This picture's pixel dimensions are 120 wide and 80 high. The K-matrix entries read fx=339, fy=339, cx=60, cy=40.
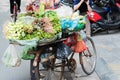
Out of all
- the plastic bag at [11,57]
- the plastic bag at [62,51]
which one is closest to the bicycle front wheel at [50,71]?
the plastic bag at [62,51]

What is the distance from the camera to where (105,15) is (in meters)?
9.72

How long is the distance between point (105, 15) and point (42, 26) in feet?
15.9

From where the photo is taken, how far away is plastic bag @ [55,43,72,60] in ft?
17.6

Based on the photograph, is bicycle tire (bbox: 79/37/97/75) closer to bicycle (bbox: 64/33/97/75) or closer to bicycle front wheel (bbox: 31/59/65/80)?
bicycle (bbox: 64/33/97/75)

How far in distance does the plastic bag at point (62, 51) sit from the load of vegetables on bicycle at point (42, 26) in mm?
171

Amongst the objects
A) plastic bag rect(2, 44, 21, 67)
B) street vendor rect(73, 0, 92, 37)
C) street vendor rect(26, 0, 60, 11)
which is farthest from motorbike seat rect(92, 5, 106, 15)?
plastic bag rect(2, 44, 21, 67)

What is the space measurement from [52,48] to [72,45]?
52 centimetres

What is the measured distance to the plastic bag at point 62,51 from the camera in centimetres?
535

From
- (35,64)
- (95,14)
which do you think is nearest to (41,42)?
(35,64)

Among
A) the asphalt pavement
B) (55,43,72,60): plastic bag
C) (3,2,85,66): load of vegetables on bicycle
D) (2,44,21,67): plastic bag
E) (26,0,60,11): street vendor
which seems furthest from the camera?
the asphalt pavement

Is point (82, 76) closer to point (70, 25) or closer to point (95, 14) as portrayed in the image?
point (70, 25)

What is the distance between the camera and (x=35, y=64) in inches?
201

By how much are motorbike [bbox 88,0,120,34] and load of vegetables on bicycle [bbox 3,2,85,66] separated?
392 centimetres

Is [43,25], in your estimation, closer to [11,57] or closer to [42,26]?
[42,26]
